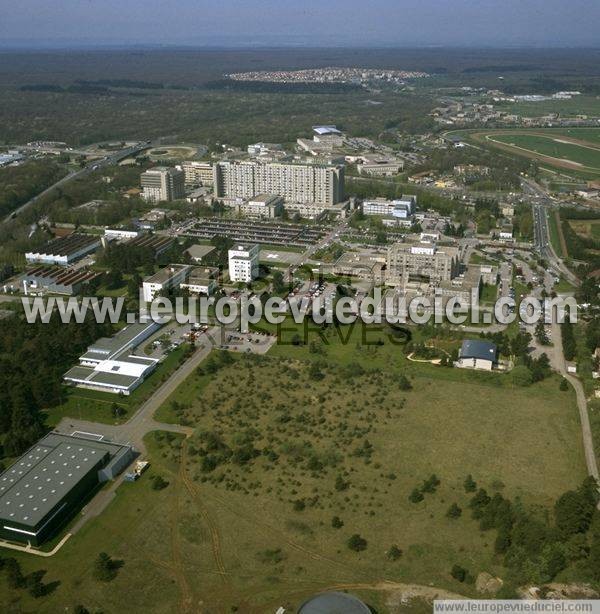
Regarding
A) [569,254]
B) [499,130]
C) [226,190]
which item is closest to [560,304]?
[569,254]

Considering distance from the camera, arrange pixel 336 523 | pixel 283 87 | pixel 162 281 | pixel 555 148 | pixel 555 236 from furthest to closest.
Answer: pixel 283 87 < pixel 555 148 < pixel 555 236 < pixel 162 281 < pixel 336 523

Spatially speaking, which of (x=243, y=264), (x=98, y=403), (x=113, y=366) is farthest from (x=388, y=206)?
(x=98, y=403)

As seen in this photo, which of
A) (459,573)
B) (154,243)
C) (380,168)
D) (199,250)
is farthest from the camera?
(380,168)

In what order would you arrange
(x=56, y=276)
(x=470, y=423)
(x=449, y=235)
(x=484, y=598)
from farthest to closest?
(x=449, y=235)
(x=56, y=276)
(x=470, y=423)
(x=484, y=598)

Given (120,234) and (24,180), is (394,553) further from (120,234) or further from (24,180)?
(24,180)

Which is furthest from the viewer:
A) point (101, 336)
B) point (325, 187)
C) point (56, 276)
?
point (325, 187)

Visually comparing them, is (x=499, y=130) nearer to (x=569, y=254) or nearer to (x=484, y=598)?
(x=569, y=254)
